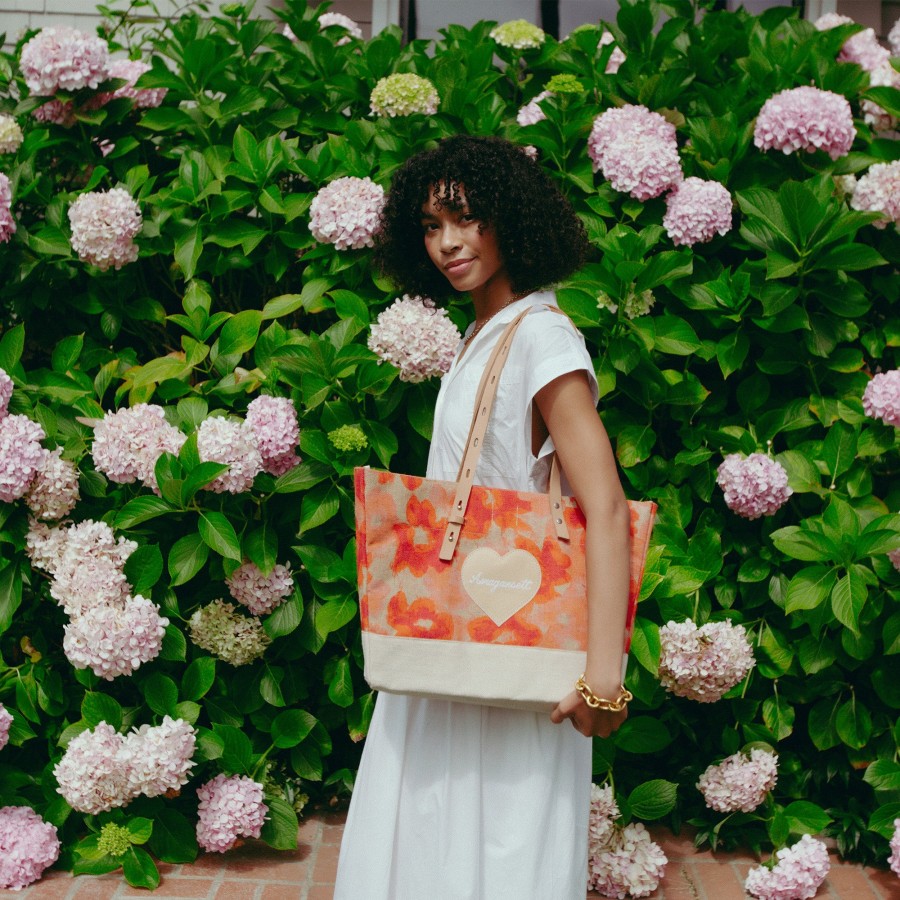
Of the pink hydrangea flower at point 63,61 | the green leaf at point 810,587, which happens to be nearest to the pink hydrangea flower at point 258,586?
the green leaf at point 810,587

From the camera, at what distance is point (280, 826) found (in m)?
3.03

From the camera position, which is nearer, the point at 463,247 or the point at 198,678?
the point at 463,247

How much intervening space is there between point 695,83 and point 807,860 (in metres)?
2.35

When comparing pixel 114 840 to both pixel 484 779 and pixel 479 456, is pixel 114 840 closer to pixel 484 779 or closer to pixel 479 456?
pixel 484 779

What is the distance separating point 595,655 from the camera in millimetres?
1783

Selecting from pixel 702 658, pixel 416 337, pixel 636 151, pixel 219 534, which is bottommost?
pixel 702 658

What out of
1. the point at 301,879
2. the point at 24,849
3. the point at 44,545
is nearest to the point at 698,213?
the point at 44,545

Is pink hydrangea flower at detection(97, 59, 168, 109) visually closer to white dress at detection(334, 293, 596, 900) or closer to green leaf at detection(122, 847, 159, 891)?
white dress at detection(334, 293, 596, 900)

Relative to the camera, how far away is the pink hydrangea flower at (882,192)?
3.20 metres

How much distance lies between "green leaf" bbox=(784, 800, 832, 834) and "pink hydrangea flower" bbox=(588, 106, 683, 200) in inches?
70.7

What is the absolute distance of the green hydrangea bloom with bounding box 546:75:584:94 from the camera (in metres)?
3.33

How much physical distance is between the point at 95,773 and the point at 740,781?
174cm

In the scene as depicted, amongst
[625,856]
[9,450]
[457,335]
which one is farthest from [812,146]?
[9,450]

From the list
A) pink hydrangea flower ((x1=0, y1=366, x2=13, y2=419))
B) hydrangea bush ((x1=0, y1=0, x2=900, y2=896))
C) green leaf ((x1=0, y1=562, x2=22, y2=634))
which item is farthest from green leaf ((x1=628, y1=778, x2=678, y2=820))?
pink hydrangea flower ((x1=0, y1=366, x2=13, y2=419))
